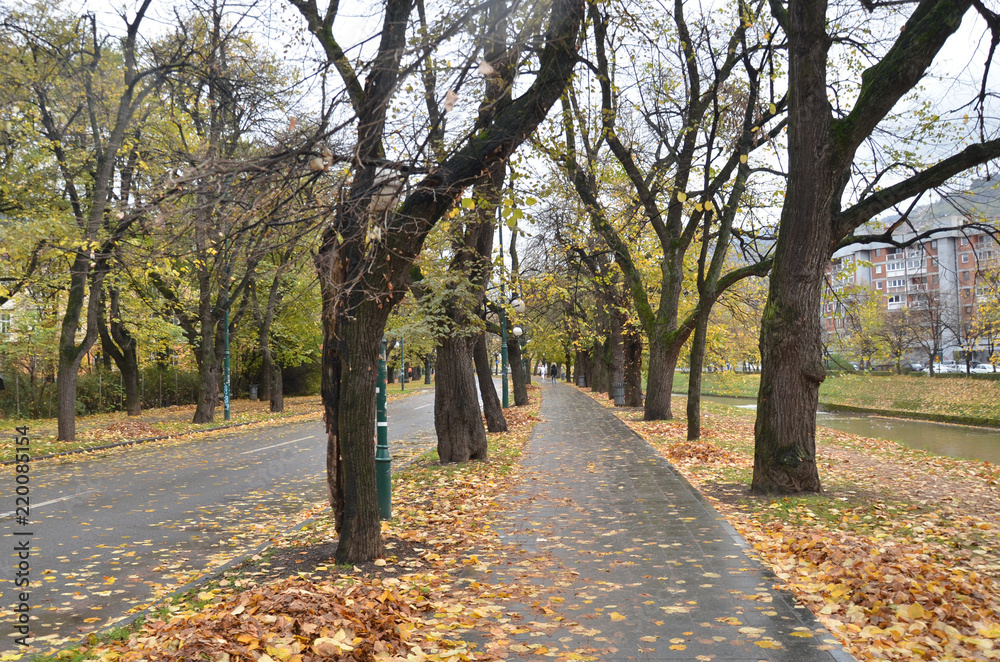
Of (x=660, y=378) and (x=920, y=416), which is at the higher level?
(x=660, y=378)

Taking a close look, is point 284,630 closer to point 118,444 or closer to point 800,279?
point 800,279

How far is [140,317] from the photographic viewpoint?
88.4ft

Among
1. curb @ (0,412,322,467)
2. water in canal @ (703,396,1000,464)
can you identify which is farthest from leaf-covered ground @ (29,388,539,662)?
water in canal @ (703,396,1000,464)

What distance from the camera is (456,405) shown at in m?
12.6

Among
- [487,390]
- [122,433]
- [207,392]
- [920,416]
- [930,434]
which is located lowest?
[930,434]

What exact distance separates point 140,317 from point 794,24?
25.6m

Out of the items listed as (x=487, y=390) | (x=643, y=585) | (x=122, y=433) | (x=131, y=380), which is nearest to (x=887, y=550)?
(x=643, y=585)

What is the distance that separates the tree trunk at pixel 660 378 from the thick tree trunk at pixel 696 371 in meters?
3.78

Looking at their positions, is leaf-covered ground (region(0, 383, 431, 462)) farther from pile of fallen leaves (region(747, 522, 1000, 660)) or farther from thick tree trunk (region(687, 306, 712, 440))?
pile of fallen leaves (region(747, 522, 1000, 660))

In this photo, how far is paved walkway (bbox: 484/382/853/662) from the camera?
14.4ft

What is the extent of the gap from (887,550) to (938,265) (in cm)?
713

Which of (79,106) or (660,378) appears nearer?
(79,106)

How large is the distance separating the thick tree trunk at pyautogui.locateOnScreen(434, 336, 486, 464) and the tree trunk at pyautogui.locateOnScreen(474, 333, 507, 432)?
12.8ft

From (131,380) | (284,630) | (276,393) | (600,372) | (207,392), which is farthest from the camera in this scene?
(600,372)
